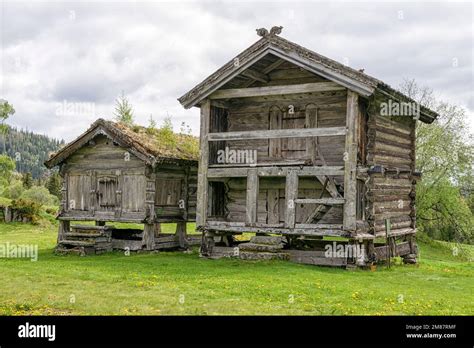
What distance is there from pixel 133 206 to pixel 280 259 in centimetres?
727

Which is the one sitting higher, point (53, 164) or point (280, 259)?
point (53, 164)

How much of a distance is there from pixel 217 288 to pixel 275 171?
6.52 metres

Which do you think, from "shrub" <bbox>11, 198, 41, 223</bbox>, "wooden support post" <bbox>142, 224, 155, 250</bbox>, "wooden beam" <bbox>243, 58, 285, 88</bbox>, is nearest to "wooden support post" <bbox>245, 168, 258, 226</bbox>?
"wooden beam" <bbox>243, 58, 285, 88</bbox>

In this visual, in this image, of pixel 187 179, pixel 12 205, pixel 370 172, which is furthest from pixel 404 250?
pixel 12 205

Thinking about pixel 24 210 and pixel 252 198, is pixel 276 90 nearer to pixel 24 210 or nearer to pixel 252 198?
pixel 252 198

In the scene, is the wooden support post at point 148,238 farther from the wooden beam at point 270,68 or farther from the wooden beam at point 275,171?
the wooden beam at point 270,68

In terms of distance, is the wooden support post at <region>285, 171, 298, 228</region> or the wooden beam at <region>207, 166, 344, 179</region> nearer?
the wooden beam at <region>207, 166, 344, 179</region>

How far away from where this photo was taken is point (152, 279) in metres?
16.2

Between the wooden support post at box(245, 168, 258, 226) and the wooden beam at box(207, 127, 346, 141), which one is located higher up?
the wooden beam at box(207, 127, 346, 141)

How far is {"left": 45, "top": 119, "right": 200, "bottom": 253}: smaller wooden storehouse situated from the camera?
2398 cm

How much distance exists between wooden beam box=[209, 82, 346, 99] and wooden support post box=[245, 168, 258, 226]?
264 centimetres

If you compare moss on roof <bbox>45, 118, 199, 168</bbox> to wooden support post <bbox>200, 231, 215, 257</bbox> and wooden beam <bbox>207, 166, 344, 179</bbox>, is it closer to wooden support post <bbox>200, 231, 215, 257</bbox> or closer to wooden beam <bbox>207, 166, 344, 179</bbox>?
wooden beam <bbox>207, 166, 344, 179</bbox>

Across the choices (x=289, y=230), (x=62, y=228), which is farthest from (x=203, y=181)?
(x=62, y=228)
